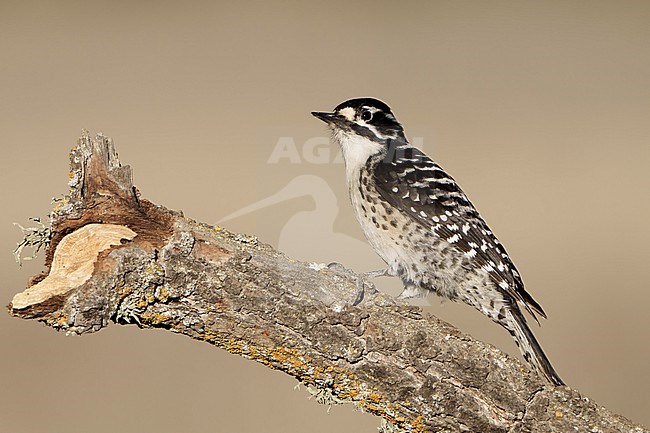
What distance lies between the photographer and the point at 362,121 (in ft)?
13.7

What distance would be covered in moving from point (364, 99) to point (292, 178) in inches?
23.9

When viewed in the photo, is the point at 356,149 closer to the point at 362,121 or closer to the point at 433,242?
the point at 362,121

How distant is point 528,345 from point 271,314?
1388 millimetres

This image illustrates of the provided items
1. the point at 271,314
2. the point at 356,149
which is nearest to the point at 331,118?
the point at 356,149

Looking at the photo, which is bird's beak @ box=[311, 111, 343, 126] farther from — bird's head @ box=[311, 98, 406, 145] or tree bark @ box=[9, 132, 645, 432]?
tree bark @ box=[9, 132, 645, 432]

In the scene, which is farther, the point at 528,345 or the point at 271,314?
the point at 528,345

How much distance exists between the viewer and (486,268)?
3.88 m

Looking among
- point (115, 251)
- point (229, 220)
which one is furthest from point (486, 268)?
point (229, 220)

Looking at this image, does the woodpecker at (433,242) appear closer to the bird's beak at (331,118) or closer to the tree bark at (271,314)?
the bird's beak at (331,118)

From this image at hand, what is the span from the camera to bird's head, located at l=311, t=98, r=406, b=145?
13.6 feet

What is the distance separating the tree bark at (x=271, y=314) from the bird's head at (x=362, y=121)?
45.9 inches

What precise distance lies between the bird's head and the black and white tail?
3.93 ft

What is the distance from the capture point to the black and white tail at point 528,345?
11.2 feet

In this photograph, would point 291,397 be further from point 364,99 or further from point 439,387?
point 439,387
